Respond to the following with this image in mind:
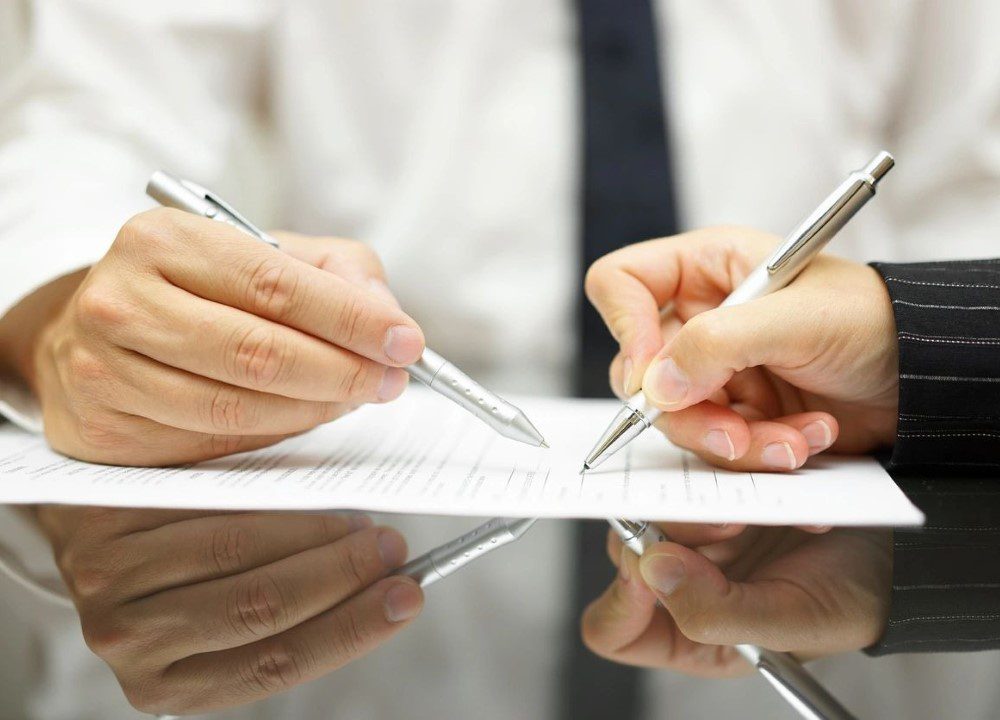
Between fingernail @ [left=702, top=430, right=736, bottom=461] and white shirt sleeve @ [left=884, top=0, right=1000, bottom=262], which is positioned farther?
white shirt sleeve @ [left=884, top=0, right=1000, bottom=262]

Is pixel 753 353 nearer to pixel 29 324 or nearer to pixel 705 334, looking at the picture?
pixel 705 334

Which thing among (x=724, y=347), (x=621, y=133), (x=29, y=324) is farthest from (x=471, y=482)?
(x=621, y=133)

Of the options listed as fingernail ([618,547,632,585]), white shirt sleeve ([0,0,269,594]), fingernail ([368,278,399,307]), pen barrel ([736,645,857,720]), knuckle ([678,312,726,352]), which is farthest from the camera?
white shirt sleeve ([0,0,269,594])

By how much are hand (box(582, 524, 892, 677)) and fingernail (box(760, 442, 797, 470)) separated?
113mm

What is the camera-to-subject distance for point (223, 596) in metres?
0.38

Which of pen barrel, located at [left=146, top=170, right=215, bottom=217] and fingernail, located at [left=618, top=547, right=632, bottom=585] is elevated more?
pen barrel, located at [left=146, top=170, right=215, bottom=217]

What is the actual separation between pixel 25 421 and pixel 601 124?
0.59 meters

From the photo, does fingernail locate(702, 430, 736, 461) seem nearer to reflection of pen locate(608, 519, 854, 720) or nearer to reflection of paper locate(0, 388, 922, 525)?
reflection of paper locate(0, 388, 922, 525)

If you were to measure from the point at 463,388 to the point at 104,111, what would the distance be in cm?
63

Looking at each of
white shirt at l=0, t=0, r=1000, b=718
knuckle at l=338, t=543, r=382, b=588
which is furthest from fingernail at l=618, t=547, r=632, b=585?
white shirt at l=0, t=0, r=1000, b=718

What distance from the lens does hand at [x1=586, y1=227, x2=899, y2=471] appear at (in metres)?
0.54

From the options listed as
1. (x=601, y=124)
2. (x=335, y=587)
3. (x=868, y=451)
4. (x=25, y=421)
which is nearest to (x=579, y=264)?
(x=601, y=124)

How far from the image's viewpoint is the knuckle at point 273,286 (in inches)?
21.8

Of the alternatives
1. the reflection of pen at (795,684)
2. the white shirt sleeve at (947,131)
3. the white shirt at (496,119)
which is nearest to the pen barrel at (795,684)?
the reflection of pen at (795,684)
